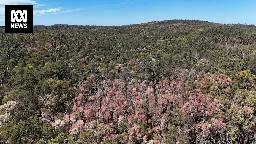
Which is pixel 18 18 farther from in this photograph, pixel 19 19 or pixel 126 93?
pixel 126 93

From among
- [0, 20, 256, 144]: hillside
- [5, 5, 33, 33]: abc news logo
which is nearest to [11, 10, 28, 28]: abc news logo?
[5, 5, 33, 33]: abc news logo

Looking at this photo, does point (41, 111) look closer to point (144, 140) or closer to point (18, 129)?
point (18, 129)

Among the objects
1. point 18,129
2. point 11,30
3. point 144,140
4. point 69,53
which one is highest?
point 11,30

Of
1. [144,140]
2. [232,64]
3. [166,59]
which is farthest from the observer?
[166,59]

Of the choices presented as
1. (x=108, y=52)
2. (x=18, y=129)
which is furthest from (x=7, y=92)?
(x=108, y=52)

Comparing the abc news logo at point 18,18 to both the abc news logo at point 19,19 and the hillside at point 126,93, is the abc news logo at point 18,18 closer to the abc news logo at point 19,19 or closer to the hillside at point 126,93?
the abc news logo at point 19,19

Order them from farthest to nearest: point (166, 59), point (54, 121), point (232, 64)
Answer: point (166, 59) < point (232, 64) < point (54, 121)

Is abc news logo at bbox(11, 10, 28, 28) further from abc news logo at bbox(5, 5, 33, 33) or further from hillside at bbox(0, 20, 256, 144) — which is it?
hillside at bbox(0, 20, 256, 144)
